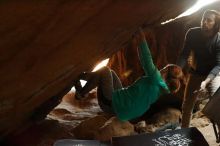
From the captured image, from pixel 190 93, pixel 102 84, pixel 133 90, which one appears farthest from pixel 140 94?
pixel 190 93

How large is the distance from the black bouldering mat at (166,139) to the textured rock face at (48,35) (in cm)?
118

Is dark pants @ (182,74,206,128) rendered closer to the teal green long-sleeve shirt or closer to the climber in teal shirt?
the climber in teal shirt

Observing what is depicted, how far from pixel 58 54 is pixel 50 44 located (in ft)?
1.83

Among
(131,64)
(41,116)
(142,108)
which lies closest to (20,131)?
(41,116)

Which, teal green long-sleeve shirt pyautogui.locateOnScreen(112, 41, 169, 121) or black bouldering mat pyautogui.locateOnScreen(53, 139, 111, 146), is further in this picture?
teal green long-sleeve shirt pyautogui.locateOnScreen(112, 41, 169, 121)

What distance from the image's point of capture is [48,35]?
9.82 feet

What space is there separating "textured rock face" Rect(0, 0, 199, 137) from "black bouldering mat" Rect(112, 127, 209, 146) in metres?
1.18

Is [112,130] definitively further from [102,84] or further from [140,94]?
[140,94]

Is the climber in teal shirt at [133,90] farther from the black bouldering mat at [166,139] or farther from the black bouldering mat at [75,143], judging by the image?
the black bouldering mat at [75,143]

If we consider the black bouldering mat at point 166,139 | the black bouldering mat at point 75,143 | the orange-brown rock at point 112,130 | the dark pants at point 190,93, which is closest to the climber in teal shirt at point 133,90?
the dark pants at point 190,93

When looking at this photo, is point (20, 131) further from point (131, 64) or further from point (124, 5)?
point (131, 64)

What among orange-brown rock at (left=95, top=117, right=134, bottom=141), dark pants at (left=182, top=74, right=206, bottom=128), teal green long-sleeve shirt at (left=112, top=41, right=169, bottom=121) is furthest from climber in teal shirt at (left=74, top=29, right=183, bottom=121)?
orange-brown rock at (left=95, top=117, right=134, bottom=141)

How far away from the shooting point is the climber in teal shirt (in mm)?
5488

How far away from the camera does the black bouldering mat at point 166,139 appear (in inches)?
147
